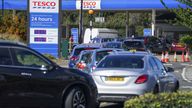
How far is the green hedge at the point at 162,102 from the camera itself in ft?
27.9

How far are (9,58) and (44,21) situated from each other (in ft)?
84.9

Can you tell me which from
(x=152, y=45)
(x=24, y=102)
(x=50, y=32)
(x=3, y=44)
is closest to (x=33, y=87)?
(x=24, y=102)

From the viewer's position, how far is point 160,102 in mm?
8711

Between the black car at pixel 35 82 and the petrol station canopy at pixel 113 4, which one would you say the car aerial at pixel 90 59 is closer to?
the black car at pixel 35 82

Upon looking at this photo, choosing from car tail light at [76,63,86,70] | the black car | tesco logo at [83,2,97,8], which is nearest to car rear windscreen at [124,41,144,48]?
tesco logo at [83,2,97,8]

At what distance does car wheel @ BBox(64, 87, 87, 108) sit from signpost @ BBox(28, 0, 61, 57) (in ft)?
80.7

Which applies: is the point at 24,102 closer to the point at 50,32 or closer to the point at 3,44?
the point at 3,44

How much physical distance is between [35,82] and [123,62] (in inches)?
140

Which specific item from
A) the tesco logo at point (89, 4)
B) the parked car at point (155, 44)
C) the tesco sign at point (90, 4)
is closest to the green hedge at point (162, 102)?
the parked car at point (155, 44)

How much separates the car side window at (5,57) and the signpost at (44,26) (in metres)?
25.5

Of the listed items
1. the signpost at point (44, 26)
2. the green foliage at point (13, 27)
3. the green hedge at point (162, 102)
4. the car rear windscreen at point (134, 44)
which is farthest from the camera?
the green foliage at point (13, 27)

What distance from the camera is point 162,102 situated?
876 cm

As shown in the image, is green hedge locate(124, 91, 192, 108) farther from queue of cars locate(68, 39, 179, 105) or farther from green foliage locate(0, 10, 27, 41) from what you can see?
green foliage locate(0, 10, 27, 41)

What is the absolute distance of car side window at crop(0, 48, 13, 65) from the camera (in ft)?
37.9
